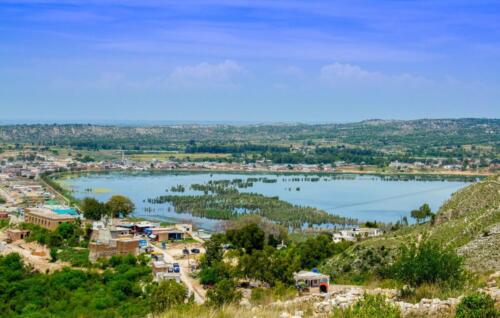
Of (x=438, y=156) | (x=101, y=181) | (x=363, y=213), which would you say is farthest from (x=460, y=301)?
(x=438, y=156)

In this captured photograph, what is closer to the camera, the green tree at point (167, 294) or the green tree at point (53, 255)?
the green tree at point (167, 294)

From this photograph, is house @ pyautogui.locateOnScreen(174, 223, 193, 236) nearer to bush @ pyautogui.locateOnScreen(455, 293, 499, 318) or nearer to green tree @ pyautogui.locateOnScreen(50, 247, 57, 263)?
green tree @ pyautogui.locateOnScreen(50, 247, 57, 263)

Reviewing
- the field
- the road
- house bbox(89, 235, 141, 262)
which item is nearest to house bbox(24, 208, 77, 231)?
the road

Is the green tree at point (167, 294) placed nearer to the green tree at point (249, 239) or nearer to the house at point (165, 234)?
the green tree at point (249, 239)

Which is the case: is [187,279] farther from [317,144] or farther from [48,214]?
[317,144]

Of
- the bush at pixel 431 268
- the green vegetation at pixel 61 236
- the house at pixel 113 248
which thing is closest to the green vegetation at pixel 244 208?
the green vegetation at pixel 61 236
